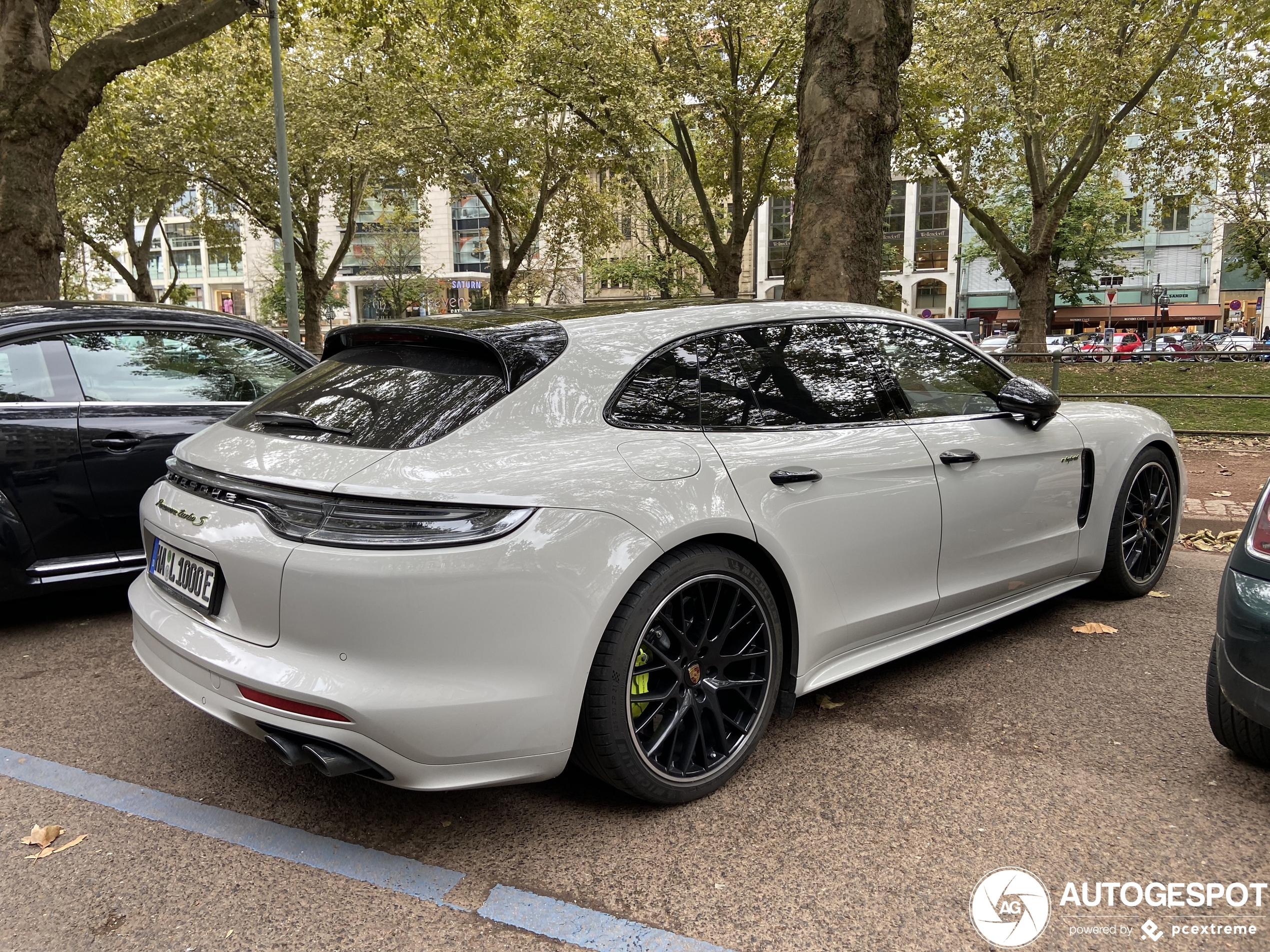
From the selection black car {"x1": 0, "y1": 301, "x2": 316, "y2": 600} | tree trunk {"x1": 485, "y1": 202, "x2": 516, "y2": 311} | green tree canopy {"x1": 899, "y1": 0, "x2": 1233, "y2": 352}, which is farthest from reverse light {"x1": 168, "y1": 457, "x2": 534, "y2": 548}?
tree trunk {"x1": 485, "y1": 202, "x2": 516, "y2": 311}

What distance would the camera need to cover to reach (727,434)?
9.46 feet

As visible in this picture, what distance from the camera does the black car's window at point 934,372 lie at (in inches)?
140

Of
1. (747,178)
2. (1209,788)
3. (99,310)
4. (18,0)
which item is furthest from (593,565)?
(747,178)

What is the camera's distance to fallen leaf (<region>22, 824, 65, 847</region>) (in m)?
2.57

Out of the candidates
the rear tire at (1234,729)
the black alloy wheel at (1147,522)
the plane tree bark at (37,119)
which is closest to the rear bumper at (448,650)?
the rear tire at (1234,729)

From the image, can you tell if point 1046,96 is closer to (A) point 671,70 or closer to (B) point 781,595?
(A) point 671,70

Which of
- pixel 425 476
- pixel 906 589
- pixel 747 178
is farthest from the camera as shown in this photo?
pixel 747 178

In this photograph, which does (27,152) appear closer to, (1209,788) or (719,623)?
(719,623)

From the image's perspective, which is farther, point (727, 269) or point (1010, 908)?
point (727, 269)

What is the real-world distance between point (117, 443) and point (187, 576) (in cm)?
212

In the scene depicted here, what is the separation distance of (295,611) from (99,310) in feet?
10.5

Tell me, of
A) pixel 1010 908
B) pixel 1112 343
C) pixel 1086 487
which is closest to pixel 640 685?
pixel 1010 908

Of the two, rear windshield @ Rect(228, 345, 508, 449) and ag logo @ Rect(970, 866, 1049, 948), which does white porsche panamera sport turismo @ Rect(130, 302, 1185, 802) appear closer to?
rear windshield @ Rect(228, 345, 508, 449)

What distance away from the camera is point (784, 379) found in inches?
124
